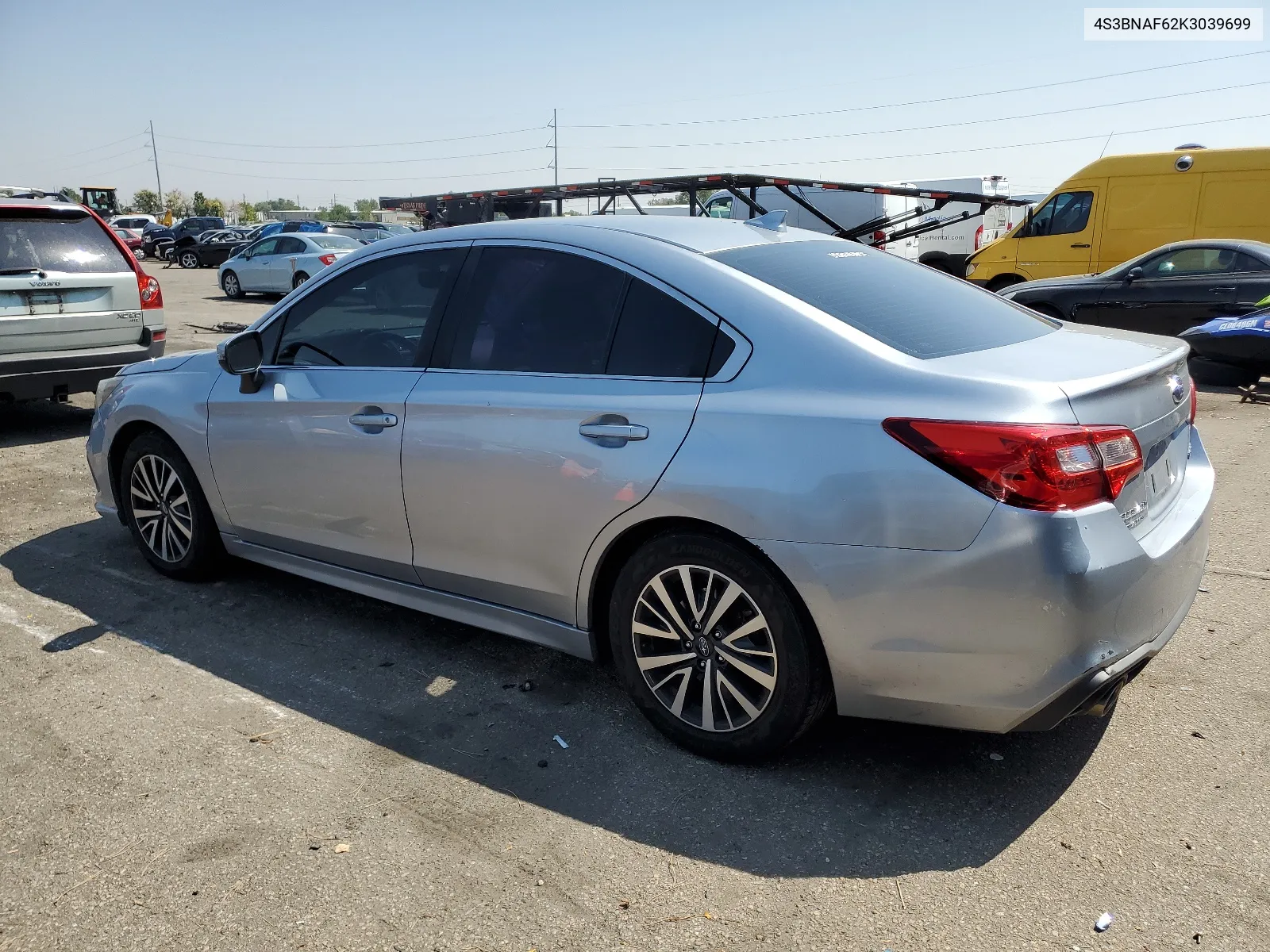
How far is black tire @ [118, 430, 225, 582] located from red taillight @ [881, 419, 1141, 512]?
3.46 meters

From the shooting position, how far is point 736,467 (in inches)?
116

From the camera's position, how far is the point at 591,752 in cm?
335

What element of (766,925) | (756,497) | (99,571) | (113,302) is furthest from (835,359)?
(113,302)


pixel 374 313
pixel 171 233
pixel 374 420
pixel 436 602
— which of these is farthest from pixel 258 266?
pixel 171 233

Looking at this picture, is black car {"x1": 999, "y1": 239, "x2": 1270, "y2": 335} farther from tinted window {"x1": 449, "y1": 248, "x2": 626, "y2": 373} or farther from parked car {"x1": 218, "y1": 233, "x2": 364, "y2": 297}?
parked car {"x1": 218, "y1": 233, "x2": 364, "y2": 297}

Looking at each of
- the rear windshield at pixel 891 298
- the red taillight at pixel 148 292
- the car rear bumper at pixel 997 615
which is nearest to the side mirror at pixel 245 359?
the rear windshield at pixel 891 298

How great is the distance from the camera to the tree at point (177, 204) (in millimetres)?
116350

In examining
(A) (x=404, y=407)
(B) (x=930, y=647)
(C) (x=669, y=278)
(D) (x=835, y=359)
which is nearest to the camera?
(B) (x=930, y=647)

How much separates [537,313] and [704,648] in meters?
1.34

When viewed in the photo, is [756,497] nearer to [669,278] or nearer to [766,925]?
[669,278]

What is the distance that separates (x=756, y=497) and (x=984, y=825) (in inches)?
45.1

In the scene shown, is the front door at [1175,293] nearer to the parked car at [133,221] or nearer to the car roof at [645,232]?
the car roof at [645,232]

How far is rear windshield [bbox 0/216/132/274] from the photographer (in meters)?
7.92

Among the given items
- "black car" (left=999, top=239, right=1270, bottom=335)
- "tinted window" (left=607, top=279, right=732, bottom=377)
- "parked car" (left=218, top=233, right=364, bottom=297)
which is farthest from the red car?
"black car" (left=999, top=239, right=1270, bottom=335)
